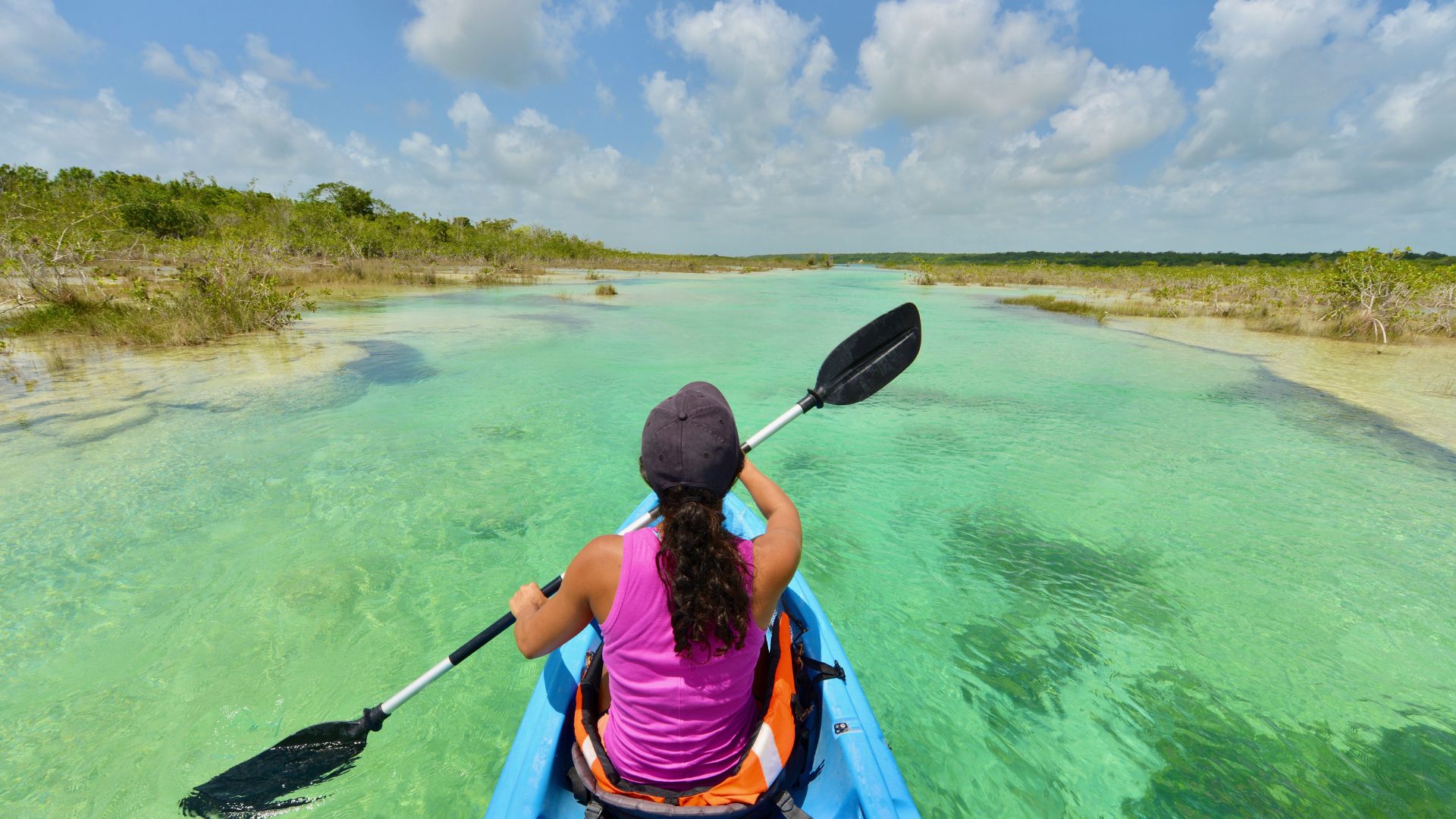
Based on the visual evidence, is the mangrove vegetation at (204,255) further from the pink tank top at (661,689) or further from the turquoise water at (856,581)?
the pink tank top at (661,689)

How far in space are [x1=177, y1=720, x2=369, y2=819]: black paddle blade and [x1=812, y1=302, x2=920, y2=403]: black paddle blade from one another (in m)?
3.21

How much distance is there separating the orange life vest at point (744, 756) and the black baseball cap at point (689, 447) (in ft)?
2.71

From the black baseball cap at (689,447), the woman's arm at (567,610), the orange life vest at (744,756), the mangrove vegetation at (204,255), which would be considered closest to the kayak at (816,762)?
the orange life vest at (744,756)

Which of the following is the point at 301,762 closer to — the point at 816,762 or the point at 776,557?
the point at 816,762

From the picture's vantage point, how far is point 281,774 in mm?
2621

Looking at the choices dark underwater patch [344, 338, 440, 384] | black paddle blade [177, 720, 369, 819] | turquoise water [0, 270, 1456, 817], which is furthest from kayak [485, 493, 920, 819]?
dark underwater patch [344, 338, 440, 384]

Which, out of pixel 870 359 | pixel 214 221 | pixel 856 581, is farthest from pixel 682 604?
pixel 214 221

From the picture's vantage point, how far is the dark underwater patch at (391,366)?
34.5ft

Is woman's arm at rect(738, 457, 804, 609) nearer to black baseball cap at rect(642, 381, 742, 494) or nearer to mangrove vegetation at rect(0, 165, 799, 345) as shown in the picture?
black baseball cap at rect(642, 381, 742, 494)

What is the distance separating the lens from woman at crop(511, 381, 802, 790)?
1474 millimetres

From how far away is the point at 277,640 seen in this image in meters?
3.76

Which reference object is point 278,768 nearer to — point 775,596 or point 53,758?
point 53,758

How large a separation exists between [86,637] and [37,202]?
19.1m

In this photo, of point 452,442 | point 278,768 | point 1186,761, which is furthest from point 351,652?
point 1186,761
